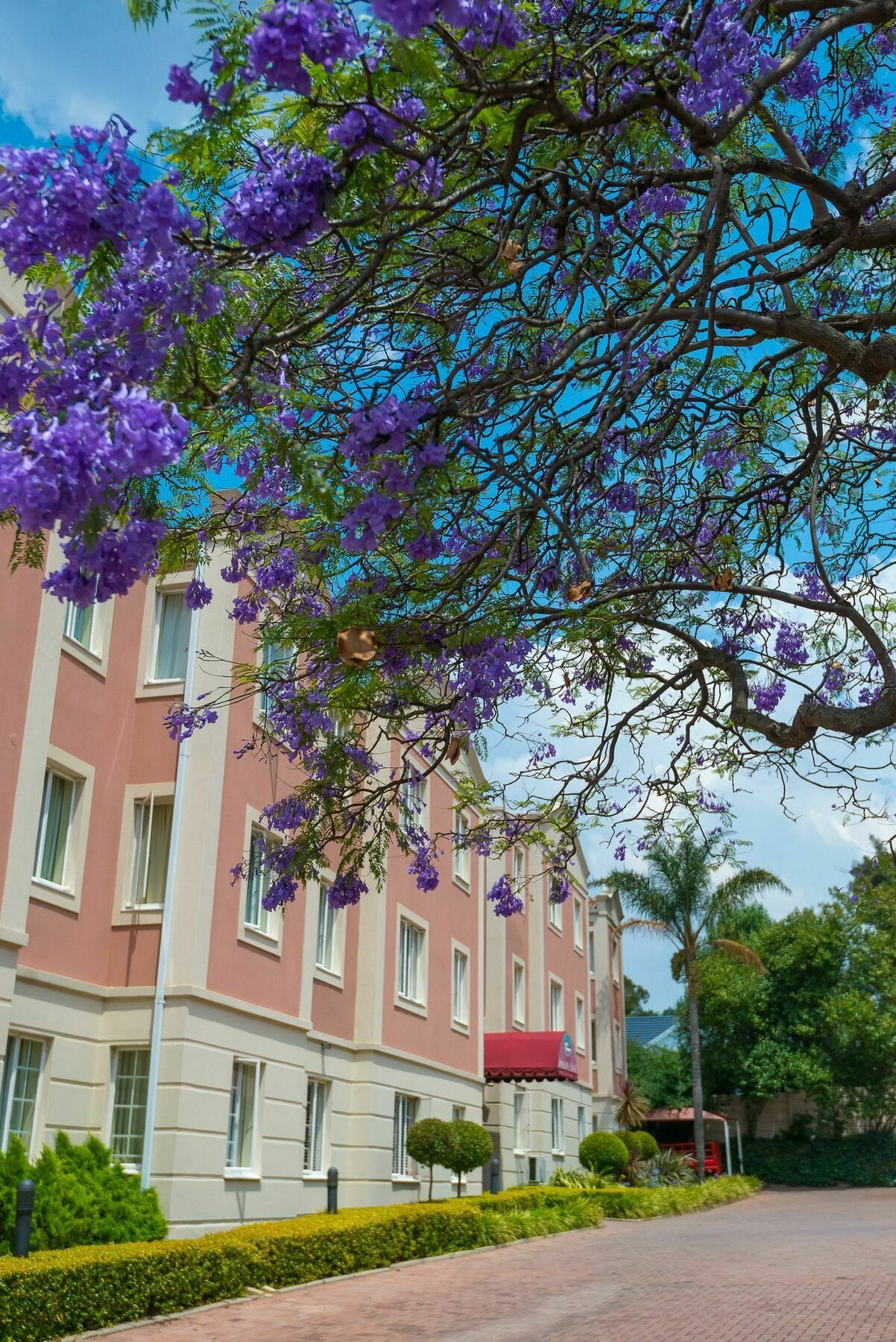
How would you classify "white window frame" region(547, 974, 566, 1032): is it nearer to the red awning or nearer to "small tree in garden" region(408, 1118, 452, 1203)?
the red awning

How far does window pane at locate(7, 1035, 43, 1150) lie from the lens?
1317 cm

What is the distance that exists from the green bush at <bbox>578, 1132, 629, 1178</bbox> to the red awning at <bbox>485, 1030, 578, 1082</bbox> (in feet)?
25.4

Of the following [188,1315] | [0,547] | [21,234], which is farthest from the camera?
[0,547]

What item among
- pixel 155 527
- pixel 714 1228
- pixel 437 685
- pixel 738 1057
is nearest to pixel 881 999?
pixel 738 1057

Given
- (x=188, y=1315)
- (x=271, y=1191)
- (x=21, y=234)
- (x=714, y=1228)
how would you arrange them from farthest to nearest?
(x=714, y=1228)
(x=271, y=1191)
(x=188, y=1315)
(x=21, y=234)

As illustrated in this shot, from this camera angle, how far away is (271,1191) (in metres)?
16.5

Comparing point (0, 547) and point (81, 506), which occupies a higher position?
point (0, 547)

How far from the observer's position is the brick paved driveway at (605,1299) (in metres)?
10.8

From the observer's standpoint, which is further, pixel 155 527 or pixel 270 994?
pixel 270 994

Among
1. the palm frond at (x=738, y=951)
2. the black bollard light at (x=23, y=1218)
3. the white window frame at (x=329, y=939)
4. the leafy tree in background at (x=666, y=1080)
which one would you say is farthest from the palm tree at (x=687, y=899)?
the black bollard light at (x=23, y=1218)

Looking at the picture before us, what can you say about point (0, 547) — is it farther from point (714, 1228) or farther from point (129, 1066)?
point (714, 1228)

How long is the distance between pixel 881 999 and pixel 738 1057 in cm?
572

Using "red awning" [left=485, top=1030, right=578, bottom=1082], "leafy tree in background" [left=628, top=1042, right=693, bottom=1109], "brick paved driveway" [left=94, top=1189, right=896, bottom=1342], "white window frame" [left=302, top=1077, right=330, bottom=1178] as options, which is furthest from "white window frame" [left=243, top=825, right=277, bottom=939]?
"leafy tree in background" [left=628, top=1042, right=693, bottom=1109]

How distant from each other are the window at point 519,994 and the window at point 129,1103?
777 inches
